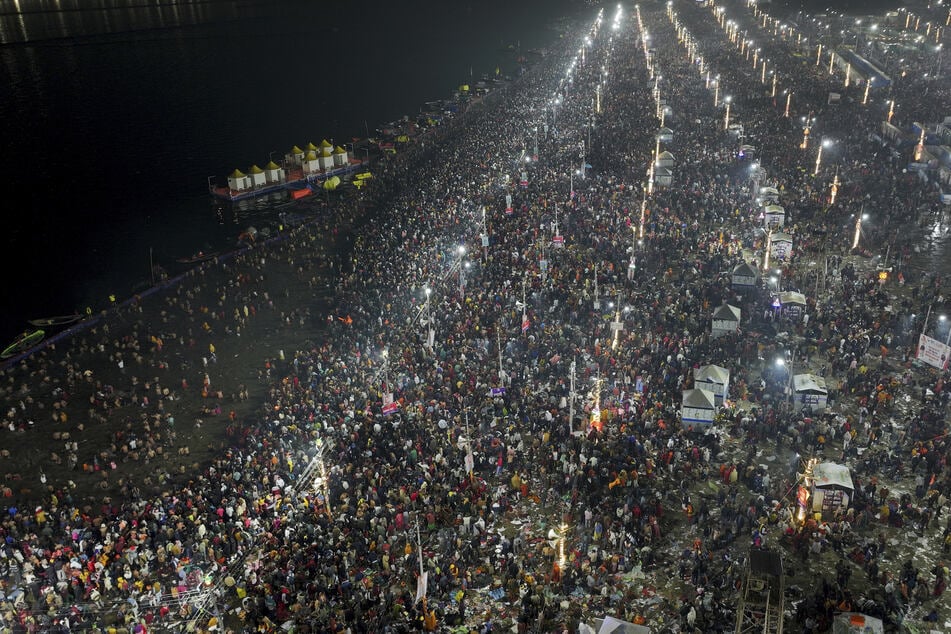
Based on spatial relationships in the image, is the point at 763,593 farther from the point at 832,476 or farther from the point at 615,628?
the point at 832,476

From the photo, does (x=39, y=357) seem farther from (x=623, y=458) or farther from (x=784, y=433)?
(x=784, y=433)

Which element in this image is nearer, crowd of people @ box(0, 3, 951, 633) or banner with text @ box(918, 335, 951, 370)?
crowd of people @ box(0, 3, 951, 633)

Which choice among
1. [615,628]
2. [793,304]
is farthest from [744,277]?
[615,628]

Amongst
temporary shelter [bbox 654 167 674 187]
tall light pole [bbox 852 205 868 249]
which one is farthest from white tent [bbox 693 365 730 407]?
temporary shelter [bbox 654 167 674 187]

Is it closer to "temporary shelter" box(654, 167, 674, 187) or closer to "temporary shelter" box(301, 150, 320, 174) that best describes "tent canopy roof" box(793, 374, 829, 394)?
"temporary shelter" box(654, 167, 674, 187)

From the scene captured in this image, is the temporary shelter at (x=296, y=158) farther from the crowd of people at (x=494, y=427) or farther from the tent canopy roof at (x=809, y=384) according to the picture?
the tent canopy roof at (x=809, y=384)
